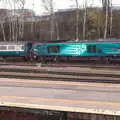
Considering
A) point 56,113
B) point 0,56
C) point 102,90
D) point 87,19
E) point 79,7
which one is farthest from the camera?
point 79,7

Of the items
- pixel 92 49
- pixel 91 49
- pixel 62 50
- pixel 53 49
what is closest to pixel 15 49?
pixel 53 49

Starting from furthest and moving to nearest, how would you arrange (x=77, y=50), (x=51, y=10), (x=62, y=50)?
(x=51, y=10) < (x=62, y=50) < (x=77, y=50)

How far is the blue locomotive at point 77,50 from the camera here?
34250mm

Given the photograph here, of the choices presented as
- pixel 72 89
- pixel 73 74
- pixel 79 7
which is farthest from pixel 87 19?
pixel 72 89

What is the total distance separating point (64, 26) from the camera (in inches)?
2357

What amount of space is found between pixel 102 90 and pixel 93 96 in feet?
5.72

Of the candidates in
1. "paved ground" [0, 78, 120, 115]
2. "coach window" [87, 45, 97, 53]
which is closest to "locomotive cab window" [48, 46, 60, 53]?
"coach window" [87, 45, 97, 53]

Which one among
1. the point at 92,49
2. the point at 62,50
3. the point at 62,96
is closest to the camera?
the point at 62,96

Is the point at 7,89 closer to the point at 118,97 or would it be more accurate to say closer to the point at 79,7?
the point at 118,97

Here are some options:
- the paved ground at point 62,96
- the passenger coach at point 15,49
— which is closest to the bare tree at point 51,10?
the passenger coach at point 15,49

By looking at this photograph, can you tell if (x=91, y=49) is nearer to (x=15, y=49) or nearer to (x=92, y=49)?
(x=92, y=49)

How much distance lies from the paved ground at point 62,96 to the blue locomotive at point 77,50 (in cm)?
1437

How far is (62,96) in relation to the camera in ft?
52.9

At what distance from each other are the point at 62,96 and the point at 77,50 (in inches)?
807
